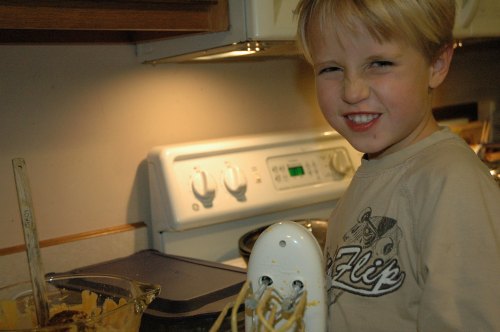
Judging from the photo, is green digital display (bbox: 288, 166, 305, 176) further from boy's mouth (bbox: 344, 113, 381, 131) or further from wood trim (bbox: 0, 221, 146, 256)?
boy's mouth (bbox: 344, 113, 381, 131)

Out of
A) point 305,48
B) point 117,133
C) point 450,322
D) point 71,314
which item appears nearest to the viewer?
point 450,322

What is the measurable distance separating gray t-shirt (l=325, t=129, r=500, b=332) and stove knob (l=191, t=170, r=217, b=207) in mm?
354

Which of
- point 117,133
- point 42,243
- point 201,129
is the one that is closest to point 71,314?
point 42,243

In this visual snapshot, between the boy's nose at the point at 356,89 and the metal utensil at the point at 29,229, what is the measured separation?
0.38 m

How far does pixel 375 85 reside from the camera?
76cm

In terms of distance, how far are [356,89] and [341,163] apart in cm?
58

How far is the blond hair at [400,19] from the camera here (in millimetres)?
739

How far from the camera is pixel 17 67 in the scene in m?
1.05

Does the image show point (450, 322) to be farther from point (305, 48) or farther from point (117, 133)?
point (117, 133)

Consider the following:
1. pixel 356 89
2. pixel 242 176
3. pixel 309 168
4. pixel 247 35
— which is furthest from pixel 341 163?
pixel 356 89

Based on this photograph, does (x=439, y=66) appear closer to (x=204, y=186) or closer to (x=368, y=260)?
(x=368, y=260)

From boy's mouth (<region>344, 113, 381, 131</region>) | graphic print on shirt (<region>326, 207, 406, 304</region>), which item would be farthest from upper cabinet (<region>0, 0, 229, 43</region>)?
graphic print on shirt (<region>326, 207, 406, 304</region>)

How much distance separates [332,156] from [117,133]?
450 mm

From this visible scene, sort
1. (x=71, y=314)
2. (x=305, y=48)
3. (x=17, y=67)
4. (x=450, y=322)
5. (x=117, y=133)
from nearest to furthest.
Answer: (x=450, y=322) → (x=71, y=314) → (x=305, y=48) → (x=17, y=67) → (x=117, y=133)
